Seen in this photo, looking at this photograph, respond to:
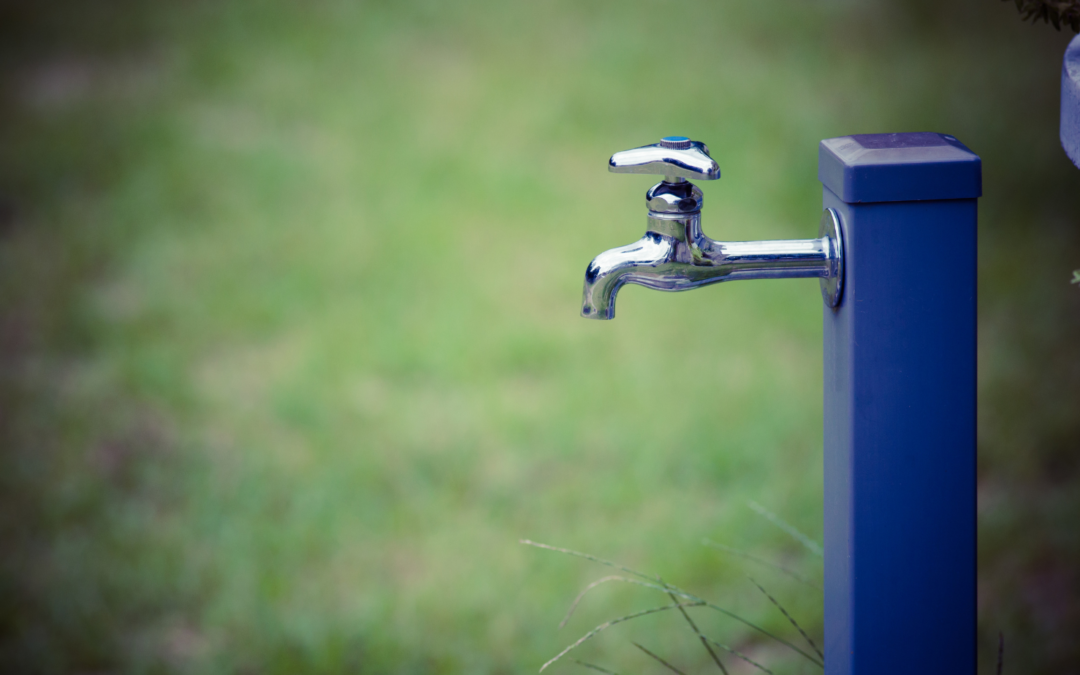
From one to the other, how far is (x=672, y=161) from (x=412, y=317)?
2065 millimetres

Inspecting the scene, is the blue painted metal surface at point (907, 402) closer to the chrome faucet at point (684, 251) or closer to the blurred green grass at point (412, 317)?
the chrome faucet at point (684, 251)

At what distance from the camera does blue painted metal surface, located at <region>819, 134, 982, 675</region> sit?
2.05 ft

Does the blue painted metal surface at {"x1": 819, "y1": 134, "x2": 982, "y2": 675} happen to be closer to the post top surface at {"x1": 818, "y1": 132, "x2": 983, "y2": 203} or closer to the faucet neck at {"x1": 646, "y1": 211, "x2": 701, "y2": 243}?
the post top surface at {"x1": 818, "y1": 132, "x2": 983, "y2": 203}

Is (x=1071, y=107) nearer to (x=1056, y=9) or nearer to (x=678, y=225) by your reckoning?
Result: (x=1056, y=9)

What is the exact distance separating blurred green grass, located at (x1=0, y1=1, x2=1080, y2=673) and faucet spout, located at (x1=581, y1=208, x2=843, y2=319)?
39.4 inches

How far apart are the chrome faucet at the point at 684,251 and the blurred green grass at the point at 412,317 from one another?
1005 millimetres

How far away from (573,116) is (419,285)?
3.93ft

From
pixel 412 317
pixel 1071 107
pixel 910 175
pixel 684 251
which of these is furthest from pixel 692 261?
pixel 412 317

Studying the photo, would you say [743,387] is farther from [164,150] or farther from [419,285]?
Result: [164,150]

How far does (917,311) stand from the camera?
63cm

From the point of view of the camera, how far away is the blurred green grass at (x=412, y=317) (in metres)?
1.73

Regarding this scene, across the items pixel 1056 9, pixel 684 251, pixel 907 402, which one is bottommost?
pixel 907 402

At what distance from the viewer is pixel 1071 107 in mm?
608

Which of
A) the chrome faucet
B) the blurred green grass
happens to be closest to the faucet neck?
the chrome faucet
